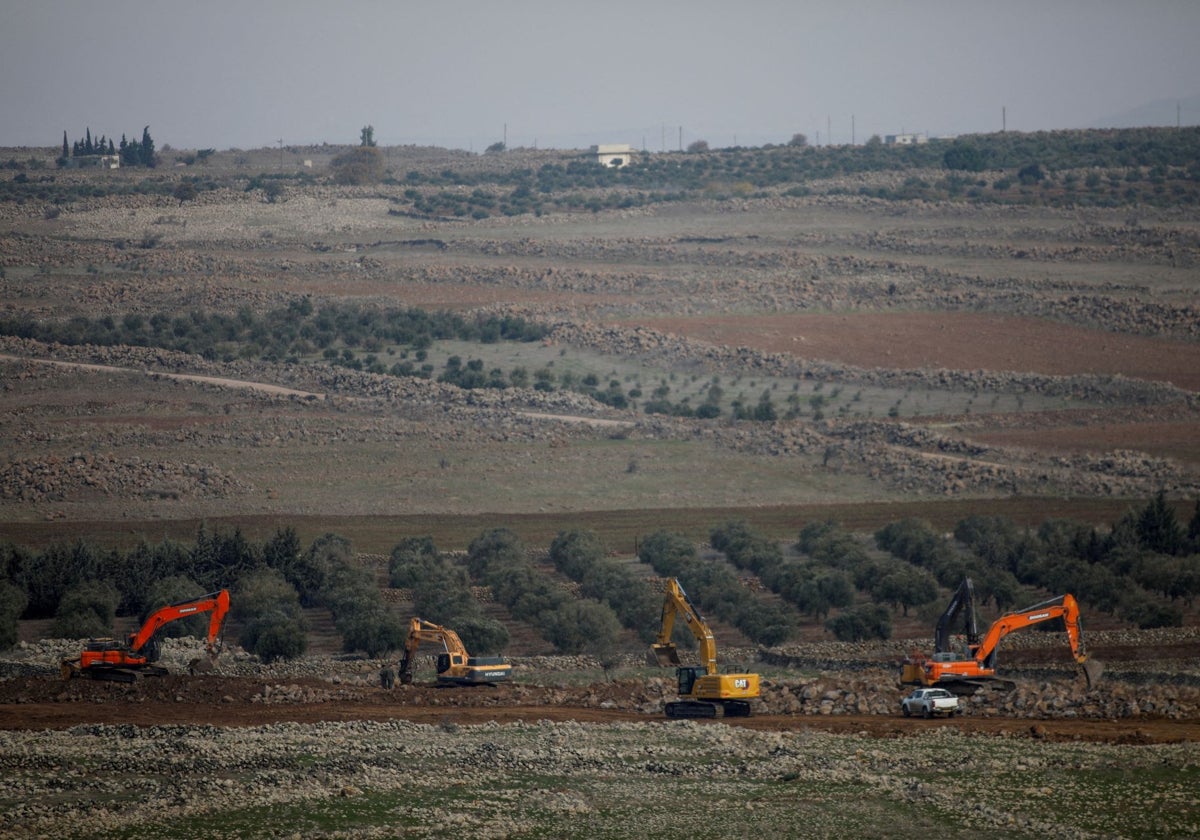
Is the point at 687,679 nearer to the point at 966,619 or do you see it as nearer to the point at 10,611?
the point at 966,619

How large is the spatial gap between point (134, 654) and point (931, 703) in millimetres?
18113

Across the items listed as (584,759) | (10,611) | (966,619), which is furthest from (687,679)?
(10,611)

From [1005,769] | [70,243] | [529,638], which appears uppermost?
[70,243]

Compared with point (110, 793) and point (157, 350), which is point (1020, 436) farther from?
point (110, 793)

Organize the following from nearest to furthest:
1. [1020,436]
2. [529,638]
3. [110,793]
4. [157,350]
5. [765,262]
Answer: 1. [110,793]
2. [529,638]
3. [1020,436]
4. [157,350]
5. [765,262]

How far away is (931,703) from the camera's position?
3033cm

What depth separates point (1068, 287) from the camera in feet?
357

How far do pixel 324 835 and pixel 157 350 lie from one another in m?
73.6

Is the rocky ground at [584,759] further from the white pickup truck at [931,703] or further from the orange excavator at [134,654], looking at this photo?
the orange excavator at [134,654]

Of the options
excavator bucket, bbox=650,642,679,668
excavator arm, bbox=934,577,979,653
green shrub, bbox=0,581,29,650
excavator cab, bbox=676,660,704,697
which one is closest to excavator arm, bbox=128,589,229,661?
green shrub, bbox=0,581,29,650

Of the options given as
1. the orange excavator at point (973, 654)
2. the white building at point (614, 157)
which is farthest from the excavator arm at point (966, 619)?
the white building at point (614, 157)

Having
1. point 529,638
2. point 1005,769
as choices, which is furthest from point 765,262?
point 1005,769

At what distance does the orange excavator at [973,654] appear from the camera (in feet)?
105

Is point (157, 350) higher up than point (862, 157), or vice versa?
point (862, 157)
